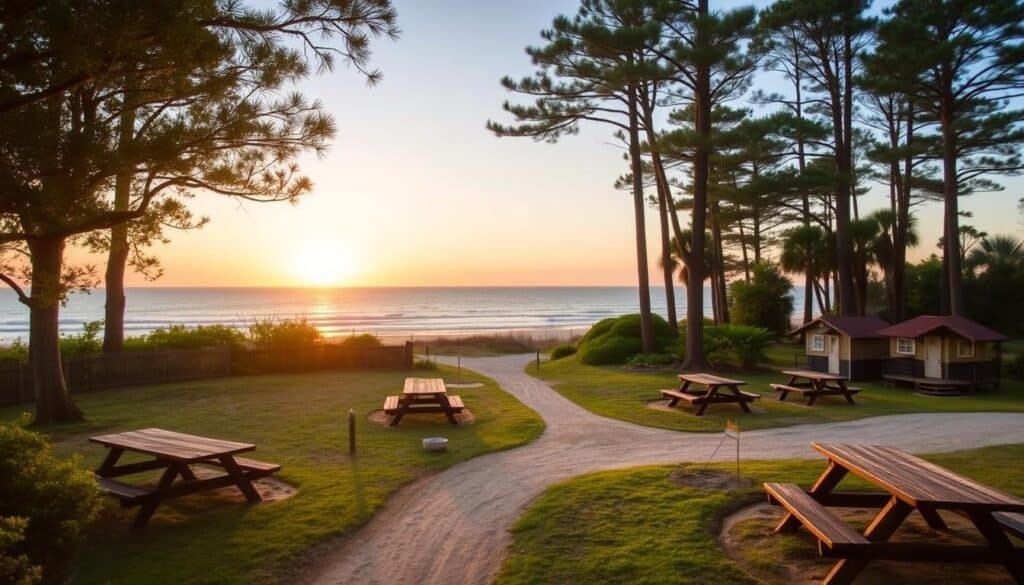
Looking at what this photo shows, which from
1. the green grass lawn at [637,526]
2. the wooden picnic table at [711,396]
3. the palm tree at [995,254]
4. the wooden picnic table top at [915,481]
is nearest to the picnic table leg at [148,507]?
the green grass lawn at [637,526]

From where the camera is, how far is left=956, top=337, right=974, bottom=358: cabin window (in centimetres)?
1936

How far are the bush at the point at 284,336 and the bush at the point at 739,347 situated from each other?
48.0 ft

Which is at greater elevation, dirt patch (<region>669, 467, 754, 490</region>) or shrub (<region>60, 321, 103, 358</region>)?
shrub (<region>60, 321, 103, 358</region>)

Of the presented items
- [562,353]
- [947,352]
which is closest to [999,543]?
[947,352]

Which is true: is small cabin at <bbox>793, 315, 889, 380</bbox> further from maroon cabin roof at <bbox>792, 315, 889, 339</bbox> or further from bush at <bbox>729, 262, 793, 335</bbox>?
bush at <bbox>729, 262, 793, 335</bbox>

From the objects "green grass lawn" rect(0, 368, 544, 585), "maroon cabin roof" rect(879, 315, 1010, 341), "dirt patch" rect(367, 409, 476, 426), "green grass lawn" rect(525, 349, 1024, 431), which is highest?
"maroon cabin roof" rect(879, 315, 1010, 341)

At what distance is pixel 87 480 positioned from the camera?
5.71m

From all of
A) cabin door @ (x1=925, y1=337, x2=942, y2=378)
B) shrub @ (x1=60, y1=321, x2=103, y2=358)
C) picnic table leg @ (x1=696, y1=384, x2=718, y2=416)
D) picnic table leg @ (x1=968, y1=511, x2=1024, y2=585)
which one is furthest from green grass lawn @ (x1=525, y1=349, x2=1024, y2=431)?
shrub @ (x1=60, y1=321, x2=103, y2=358)

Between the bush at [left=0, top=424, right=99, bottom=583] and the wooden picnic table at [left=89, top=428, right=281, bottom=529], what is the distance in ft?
4.36

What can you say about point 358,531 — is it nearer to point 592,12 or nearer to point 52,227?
point 52,227

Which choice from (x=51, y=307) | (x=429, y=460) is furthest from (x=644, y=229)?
(x=51, y=307)

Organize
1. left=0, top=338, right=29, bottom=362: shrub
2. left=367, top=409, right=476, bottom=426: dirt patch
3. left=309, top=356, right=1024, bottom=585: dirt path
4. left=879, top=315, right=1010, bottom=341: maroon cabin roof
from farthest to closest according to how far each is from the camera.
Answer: left=879, top=315, right=1010, bottom=341: maroon cabin roof → left=0, top=338, right=29, bottom=362: shrub → left=367, top=409, right=476, bottom=426: dirt patch → left=309, top=356, right=1024, bottom=585: dirt path

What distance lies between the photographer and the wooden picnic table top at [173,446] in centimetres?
725

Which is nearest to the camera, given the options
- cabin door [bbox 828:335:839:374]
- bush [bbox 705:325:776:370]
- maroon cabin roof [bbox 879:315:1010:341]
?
maroon cabin roof [bbox 879:315:1010:341]
